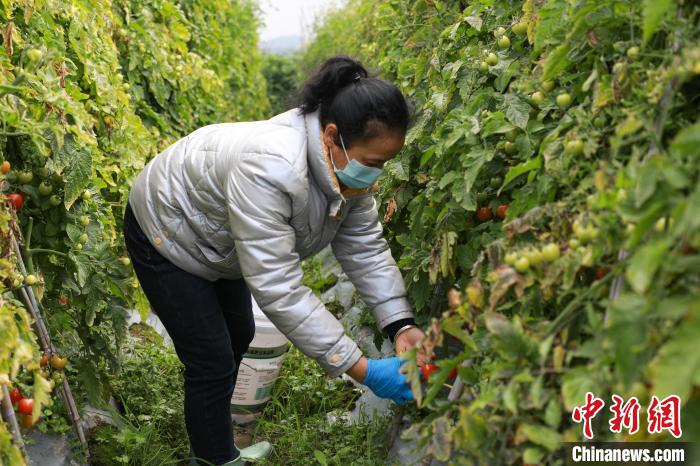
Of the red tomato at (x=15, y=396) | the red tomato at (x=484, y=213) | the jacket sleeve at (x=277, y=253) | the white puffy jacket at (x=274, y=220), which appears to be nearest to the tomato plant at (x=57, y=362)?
the red tomato at (x=15, y=396)

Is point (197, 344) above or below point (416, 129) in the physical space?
below

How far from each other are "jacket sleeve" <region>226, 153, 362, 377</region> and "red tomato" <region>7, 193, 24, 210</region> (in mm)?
677

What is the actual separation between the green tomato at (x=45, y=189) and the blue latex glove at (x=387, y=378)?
3.81ft

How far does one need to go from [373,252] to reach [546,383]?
3.68 feet

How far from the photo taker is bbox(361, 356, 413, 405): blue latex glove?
2.09 metres

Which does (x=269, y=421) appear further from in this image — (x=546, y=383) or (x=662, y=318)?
(x=662, y=318)

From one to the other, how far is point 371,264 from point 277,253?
0.50 meters

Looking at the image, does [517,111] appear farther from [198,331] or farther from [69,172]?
[69,172]

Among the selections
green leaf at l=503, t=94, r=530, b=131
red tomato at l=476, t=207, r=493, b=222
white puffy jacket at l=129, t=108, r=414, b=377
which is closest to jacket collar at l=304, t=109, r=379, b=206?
white puffy jacket at l=129, t=108, r=414, b=377

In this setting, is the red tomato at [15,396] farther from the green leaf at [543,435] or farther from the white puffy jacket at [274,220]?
the green leaf at [543,435]

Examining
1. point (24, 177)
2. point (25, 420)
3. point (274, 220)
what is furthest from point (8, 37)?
point (25, 420)

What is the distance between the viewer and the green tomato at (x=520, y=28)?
2.10m

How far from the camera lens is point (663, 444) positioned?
4.20 feet

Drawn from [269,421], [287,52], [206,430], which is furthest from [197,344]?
[287,52]
